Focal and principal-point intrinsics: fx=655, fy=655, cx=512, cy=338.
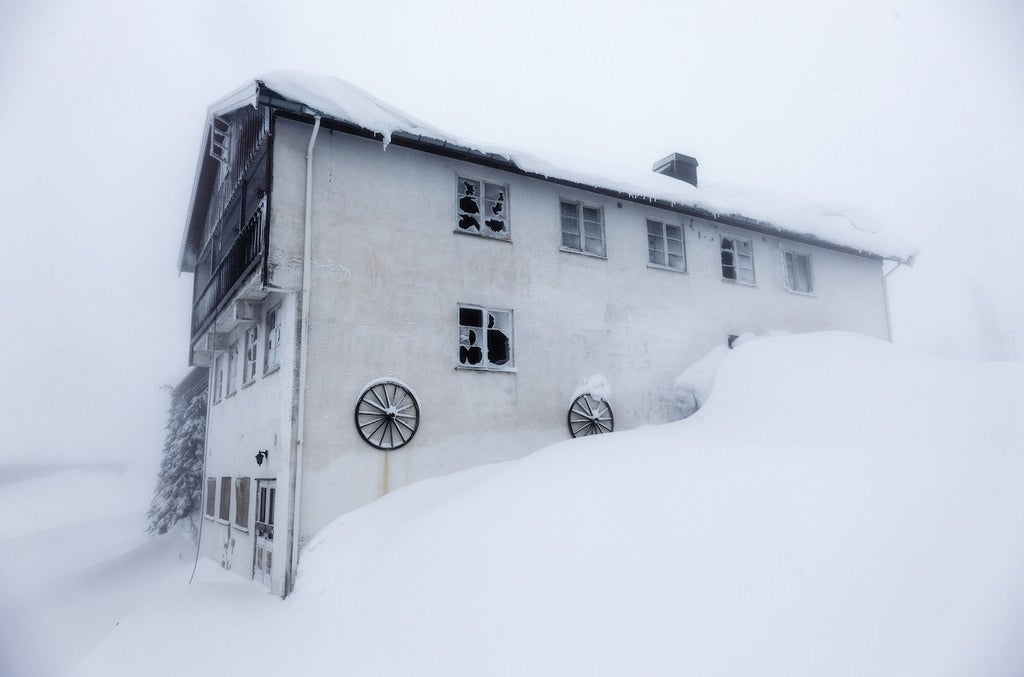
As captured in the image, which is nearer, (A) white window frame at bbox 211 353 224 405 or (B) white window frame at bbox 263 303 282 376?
(B) white window frame at bbox 263 303 282 376

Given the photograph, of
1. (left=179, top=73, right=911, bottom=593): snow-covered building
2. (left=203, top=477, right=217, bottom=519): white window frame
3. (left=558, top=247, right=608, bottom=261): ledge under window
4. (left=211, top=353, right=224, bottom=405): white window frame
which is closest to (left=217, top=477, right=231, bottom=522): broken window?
(left=179, top=73, right=911, bottom=593): snow-covered building

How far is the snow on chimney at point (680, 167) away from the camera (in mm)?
18719

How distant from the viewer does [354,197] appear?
11.9 meters

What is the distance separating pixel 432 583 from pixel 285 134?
8296mm

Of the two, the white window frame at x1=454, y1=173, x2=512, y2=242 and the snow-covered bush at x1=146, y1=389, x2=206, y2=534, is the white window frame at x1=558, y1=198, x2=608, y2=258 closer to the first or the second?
the white window frame at x1=454, y1=173, x2=512, y2=242

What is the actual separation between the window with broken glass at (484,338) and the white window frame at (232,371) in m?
6.49

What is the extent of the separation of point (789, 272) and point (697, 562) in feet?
46.4

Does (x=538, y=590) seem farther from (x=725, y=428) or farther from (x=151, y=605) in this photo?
(x=151, y=605)

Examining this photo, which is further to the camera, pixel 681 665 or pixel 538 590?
pixel 538 590

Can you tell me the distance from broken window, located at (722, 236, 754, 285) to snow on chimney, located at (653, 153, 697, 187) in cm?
234

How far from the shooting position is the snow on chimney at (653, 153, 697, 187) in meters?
18.7

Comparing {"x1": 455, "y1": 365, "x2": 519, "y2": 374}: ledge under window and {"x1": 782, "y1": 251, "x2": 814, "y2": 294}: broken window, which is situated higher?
{"x1": 782, "y1": 251, "x2": 814, "y2": 294}: broken window

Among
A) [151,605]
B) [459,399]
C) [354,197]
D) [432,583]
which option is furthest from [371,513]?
[354,197]

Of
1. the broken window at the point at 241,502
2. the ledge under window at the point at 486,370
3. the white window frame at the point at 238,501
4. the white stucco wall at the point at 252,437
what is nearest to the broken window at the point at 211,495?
the white stucco wall at the point at 252,437
